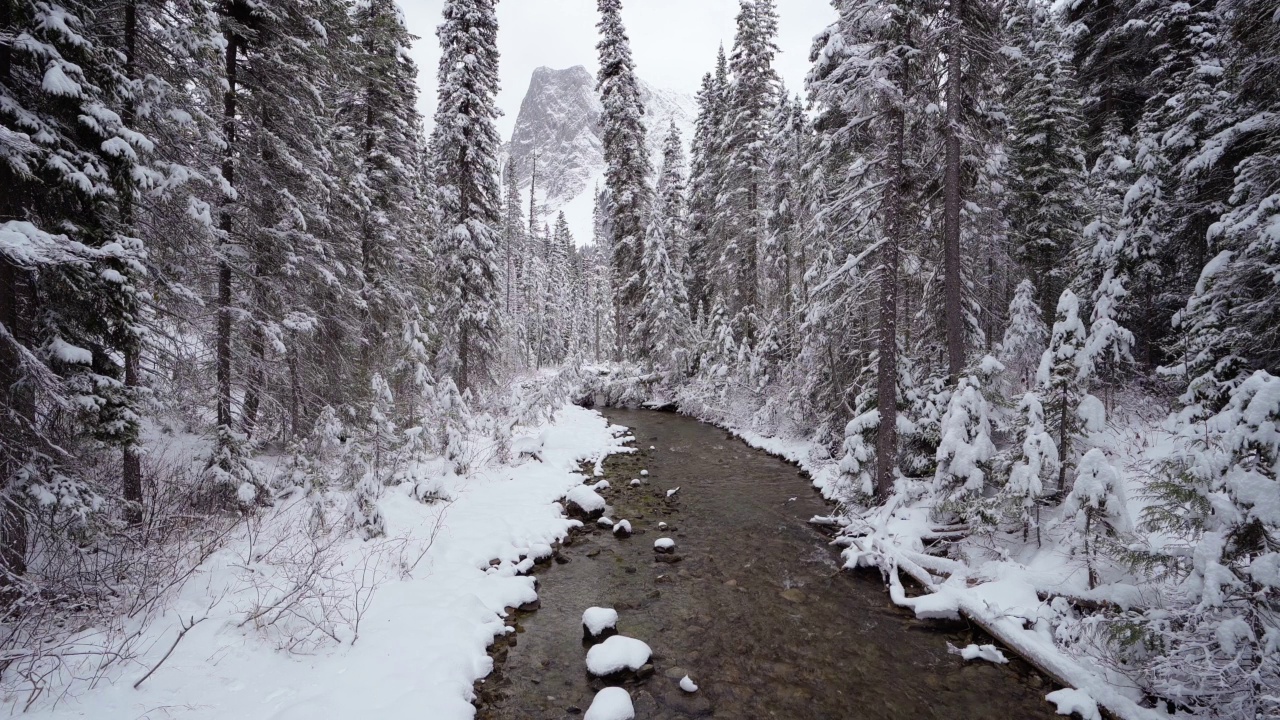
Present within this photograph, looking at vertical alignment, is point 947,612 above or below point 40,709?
below

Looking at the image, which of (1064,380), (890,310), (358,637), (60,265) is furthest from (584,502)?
(1064,380)

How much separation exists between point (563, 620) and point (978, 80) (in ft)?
44.2

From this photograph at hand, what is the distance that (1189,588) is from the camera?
4852 millimetres

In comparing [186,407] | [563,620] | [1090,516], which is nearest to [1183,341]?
[1090,516]

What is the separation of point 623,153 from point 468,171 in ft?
35.0

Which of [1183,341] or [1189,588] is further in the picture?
[1183,341]

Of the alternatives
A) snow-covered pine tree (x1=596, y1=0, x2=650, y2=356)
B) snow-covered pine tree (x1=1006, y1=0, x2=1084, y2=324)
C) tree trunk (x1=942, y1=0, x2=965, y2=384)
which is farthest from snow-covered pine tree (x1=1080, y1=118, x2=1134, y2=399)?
snow-covered pine tree (x1=596, y1=0, x2=650, y2=356)

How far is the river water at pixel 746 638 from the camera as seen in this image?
5.98 metres

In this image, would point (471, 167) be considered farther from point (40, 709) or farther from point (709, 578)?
point (40, 709)

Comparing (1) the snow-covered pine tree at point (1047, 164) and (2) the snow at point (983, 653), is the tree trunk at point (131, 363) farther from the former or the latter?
(1) the snow-covered pine tree at point (1047, 164)

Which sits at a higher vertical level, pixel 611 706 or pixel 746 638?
Answer: pixel 611 706

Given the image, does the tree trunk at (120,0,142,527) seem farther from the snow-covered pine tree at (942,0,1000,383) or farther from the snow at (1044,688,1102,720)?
the snow-covered pine tree at (942,0,1000,383)

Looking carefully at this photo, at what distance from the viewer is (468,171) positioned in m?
19.4

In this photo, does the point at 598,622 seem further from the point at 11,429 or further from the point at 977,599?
the point at 11,429
